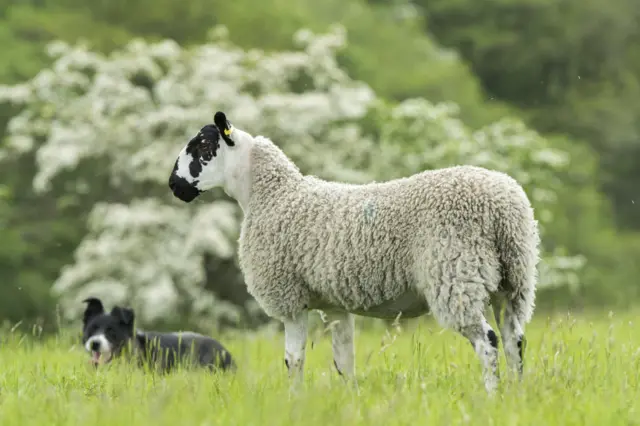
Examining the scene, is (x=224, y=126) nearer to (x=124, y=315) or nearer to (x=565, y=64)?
(x=124, y=315)

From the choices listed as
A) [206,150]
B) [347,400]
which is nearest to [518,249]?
[347,400]

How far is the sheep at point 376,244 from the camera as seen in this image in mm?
5117

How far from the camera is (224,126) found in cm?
620

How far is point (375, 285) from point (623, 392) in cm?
157

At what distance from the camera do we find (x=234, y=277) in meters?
15.8

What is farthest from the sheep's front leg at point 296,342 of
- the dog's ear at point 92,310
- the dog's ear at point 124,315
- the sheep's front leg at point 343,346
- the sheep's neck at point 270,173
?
the dog's ear at point 92,310

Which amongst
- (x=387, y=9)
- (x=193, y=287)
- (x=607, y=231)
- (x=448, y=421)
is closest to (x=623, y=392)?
(x=448, y=421)

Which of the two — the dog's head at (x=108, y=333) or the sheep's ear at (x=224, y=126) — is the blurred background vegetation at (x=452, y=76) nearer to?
Answer: the dog's head at (x=108, y=333)

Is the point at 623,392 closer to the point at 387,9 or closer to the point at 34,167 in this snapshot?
the point at 34,167

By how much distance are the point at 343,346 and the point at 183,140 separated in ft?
30.7

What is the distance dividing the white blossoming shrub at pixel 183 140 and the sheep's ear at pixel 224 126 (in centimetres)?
739

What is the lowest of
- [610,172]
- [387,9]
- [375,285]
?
[375,285]

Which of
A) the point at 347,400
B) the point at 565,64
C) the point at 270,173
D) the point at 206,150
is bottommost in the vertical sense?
the point at 347,400

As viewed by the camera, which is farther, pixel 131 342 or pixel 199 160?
pixel 131 342
